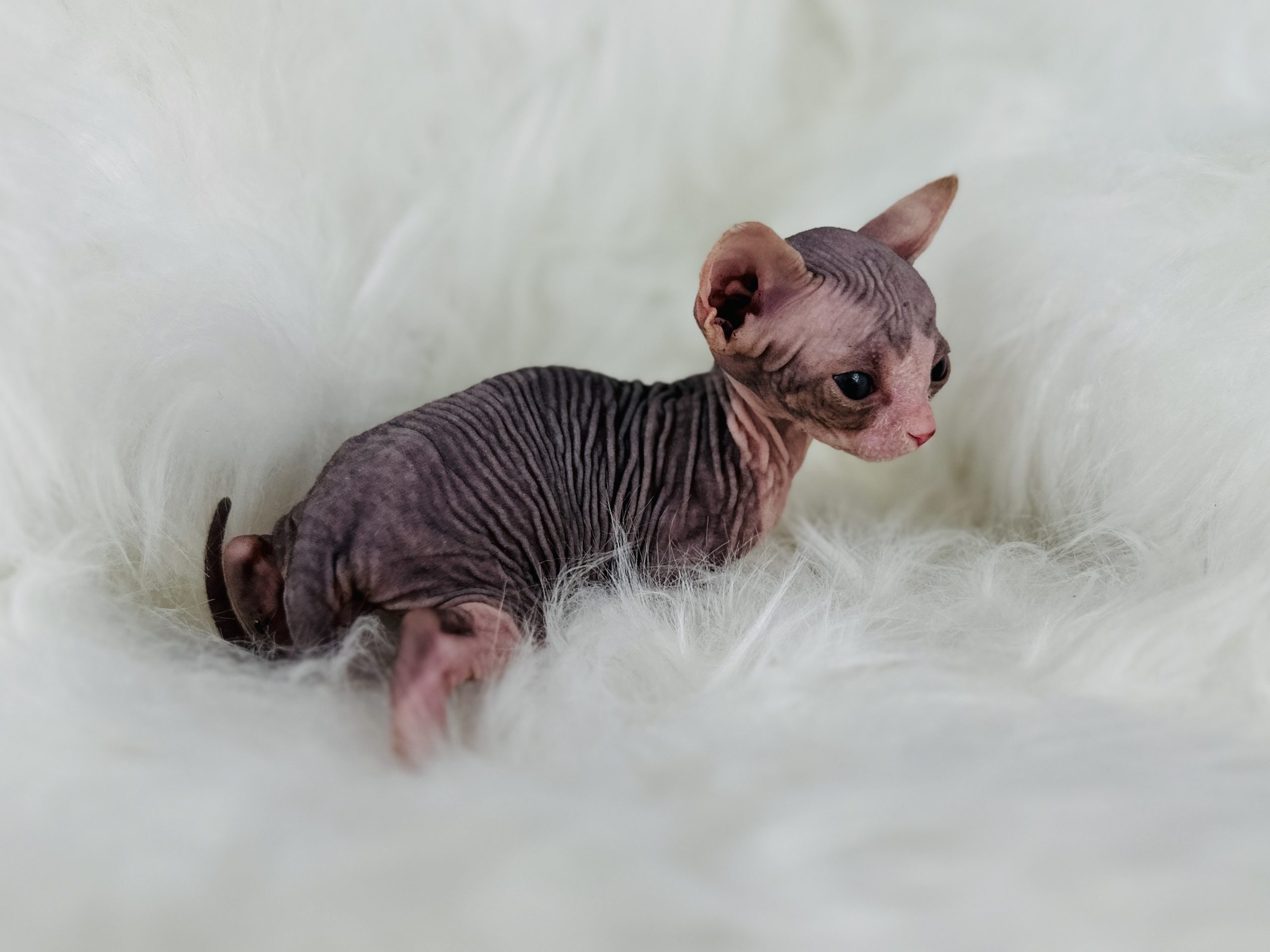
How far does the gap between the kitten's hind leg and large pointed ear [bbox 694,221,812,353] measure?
26 centimetres

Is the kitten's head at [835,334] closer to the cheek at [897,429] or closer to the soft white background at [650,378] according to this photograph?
the cheek at [897,429]

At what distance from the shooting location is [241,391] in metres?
0.78

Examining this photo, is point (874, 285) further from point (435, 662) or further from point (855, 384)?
point (435, 662)

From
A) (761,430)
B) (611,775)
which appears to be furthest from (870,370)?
(611,775)

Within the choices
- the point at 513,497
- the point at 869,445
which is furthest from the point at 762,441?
the point at 513,497

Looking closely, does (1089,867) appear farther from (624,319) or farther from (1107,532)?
(624,319)

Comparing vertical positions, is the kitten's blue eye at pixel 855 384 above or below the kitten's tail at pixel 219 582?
above

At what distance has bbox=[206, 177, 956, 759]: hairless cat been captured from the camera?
2.24 feet

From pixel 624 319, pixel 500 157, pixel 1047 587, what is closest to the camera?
pixel 1047 587

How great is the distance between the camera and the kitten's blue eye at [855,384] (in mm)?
742

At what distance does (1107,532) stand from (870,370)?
25cm

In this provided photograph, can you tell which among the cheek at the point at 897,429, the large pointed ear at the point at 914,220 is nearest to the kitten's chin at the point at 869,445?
the cheek at the point at 897,429

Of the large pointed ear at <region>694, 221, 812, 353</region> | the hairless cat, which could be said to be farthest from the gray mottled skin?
the large pointed ear at <region>694, 221, 812, 353</region>

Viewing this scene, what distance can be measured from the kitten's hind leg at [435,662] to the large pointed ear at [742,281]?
26 centimetres
